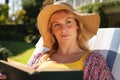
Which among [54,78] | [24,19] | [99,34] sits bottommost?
[24,19]

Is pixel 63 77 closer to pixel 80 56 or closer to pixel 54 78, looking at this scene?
pixel 54 78

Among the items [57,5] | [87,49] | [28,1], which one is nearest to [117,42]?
[87,49]

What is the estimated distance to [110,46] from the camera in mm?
3537

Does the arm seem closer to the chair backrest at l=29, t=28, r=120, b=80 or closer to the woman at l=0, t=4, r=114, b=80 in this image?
the woman at l=0, t=4, r=114, b=80

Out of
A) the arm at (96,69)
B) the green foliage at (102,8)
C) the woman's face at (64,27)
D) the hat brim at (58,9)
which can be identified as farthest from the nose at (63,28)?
the green foliage at (102,8)

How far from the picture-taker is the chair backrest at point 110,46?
127 inches

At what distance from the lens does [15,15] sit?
3653 cm

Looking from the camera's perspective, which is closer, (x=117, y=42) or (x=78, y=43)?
(x=78, y=43)

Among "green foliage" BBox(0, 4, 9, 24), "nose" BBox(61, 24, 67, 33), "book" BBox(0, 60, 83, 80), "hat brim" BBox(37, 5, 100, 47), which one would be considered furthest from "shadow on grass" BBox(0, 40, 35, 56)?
"book" BBox(0, 60, 83, 80)

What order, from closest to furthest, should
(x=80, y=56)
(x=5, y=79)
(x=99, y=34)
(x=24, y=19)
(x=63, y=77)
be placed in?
(x=63, y=77), (x=5, y=79), (x=80, y=56), (x=99, y=34), (x=24, y=19)

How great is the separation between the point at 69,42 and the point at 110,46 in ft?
1.59

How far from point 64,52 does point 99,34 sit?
2.19ft

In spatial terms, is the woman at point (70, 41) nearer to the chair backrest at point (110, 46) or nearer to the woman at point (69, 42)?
the woman at point (69, 42)

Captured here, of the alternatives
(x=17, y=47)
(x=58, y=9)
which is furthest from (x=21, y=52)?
(x=58, y=9)
